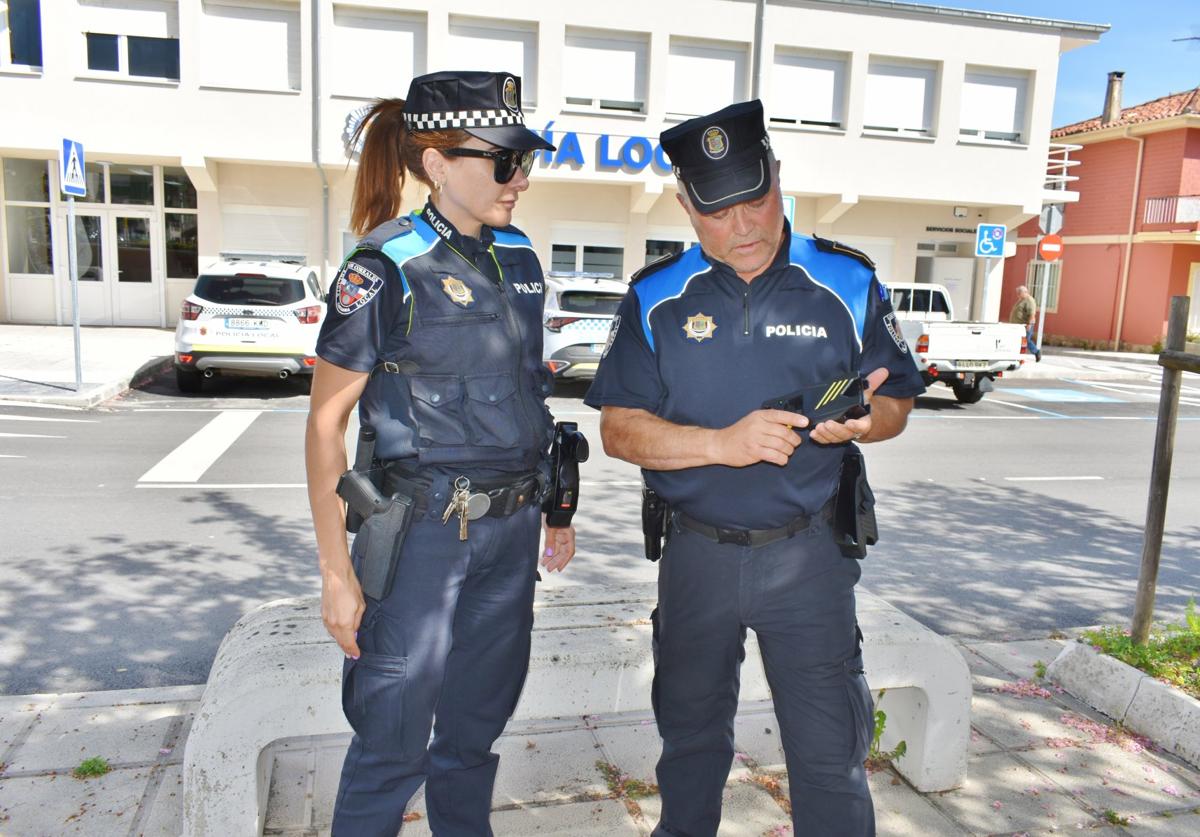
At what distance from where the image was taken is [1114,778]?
3.28 m

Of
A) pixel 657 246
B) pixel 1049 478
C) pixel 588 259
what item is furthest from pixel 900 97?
pixel 1049 478

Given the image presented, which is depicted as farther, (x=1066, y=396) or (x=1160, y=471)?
(x=1066, y=396)

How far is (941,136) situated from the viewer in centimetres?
2141

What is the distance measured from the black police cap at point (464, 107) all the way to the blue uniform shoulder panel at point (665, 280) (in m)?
0.51

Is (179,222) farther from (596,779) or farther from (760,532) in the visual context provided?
(760,532)

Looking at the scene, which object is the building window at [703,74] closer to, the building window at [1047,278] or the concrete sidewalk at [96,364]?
the concrete sidewalk at [96,364]

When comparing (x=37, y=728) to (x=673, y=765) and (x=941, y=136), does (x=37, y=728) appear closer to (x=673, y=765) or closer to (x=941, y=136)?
(x=673, y=765)

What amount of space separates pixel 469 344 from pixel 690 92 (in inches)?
772

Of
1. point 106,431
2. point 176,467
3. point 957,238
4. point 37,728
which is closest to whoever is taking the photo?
point 37,728

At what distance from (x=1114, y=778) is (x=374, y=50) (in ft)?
62.2

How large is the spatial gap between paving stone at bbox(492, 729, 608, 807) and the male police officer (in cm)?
74

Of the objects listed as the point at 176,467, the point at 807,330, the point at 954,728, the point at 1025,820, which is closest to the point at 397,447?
the point at 807,330

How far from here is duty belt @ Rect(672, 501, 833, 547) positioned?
2.42 meters

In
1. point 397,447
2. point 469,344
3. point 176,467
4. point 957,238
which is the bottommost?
point 176,467
